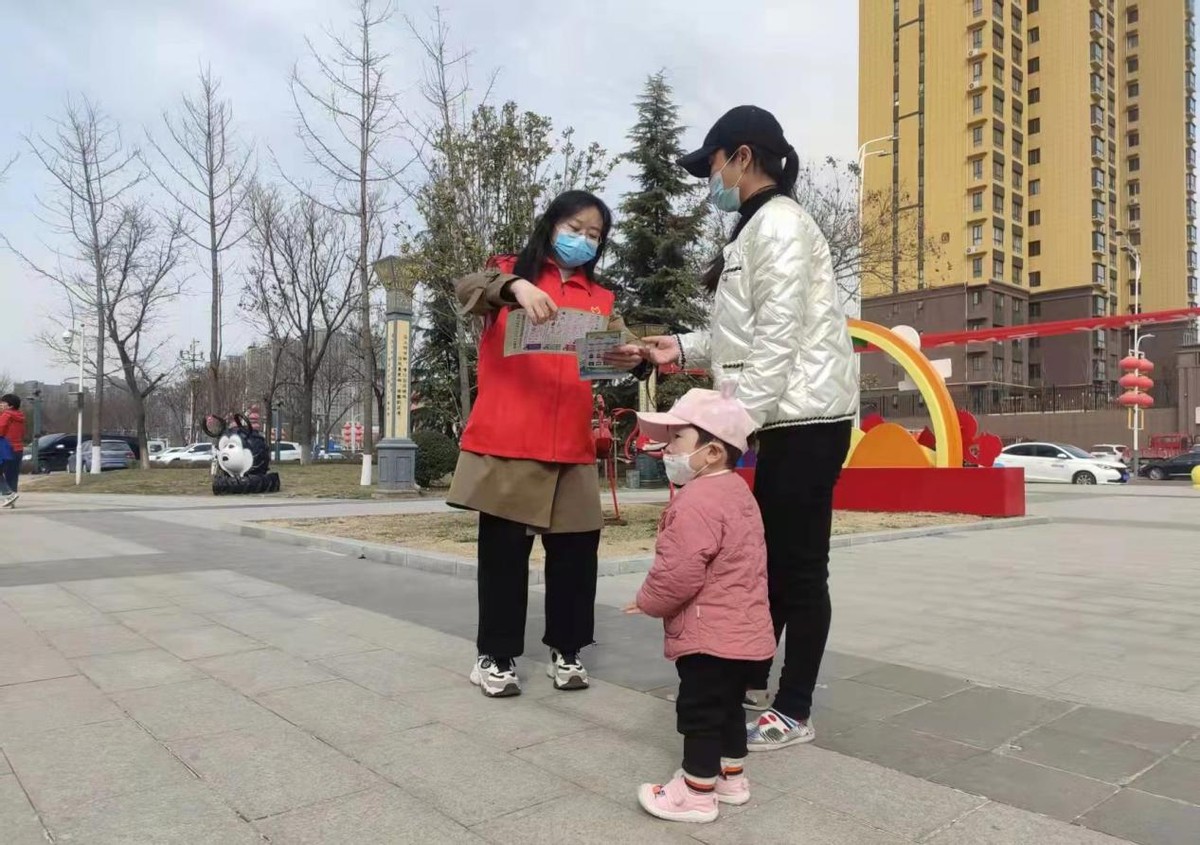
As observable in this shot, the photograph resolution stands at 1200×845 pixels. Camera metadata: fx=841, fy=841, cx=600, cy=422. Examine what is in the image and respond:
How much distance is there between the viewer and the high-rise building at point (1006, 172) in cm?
4953

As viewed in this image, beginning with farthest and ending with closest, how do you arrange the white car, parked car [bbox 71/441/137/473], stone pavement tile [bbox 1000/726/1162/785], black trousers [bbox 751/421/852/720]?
1. parked car [bbox 71/441/137/473]
2. the white car
3. black trousers [bbox 751/421/852/720]
4. stone pavement tile [bbox 1000/726/1162/785]

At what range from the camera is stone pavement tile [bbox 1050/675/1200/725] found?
313 centimetres

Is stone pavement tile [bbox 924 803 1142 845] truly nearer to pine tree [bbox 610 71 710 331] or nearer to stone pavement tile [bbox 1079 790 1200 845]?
stone pavement tile [bbox 1079 790 1200 845]

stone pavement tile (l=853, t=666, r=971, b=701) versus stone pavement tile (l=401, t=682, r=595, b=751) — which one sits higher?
stone pavement tile (l=401, t=682, r=595, b=751)

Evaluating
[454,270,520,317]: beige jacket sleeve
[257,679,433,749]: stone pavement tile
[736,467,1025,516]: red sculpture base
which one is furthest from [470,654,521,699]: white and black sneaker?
[736,467,1025,516]: red sculpture base

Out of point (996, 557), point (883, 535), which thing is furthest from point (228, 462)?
point (996, 557)

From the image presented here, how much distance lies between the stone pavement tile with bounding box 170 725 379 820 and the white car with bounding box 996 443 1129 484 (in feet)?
79.1

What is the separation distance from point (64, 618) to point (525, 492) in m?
3.25

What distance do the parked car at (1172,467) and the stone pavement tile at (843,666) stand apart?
3137 centimetres

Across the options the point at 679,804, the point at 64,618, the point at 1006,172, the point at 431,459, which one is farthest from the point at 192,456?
the point at 1006,172

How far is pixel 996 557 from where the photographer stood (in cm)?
758

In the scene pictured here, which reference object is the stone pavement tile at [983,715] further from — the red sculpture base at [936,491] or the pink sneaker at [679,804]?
the red sculpture base at [936,491]

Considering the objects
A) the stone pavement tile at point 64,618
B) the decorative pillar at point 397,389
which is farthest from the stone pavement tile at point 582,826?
the decorative pillar at point 397,389

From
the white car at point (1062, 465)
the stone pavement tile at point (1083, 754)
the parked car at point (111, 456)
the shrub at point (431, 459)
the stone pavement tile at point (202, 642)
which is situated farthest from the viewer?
the parked car at point (111, 456)
